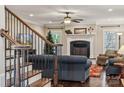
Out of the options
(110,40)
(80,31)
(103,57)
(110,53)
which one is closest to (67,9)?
(103,57)

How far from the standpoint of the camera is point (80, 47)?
1353 cm

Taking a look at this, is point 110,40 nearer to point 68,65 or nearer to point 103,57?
point 103,57

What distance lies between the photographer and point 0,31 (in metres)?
3.35

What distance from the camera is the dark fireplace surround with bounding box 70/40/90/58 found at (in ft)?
43.8

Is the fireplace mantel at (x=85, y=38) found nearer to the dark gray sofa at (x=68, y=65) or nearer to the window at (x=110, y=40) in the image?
the window at (x=110, y=40)

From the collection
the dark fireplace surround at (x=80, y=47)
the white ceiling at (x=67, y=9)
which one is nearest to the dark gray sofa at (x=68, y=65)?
the white ceiling at (x=67, y=9)

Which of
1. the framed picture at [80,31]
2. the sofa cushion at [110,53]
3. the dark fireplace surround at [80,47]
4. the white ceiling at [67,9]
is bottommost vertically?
the sofa cushion at [110,53]

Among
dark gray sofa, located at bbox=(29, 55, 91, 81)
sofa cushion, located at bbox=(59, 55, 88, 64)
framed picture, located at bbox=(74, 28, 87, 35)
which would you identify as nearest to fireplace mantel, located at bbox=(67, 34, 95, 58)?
framed picture, located at bbox=(74, 28, 87, 35)

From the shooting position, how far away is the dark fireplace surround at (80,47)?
1334cm
